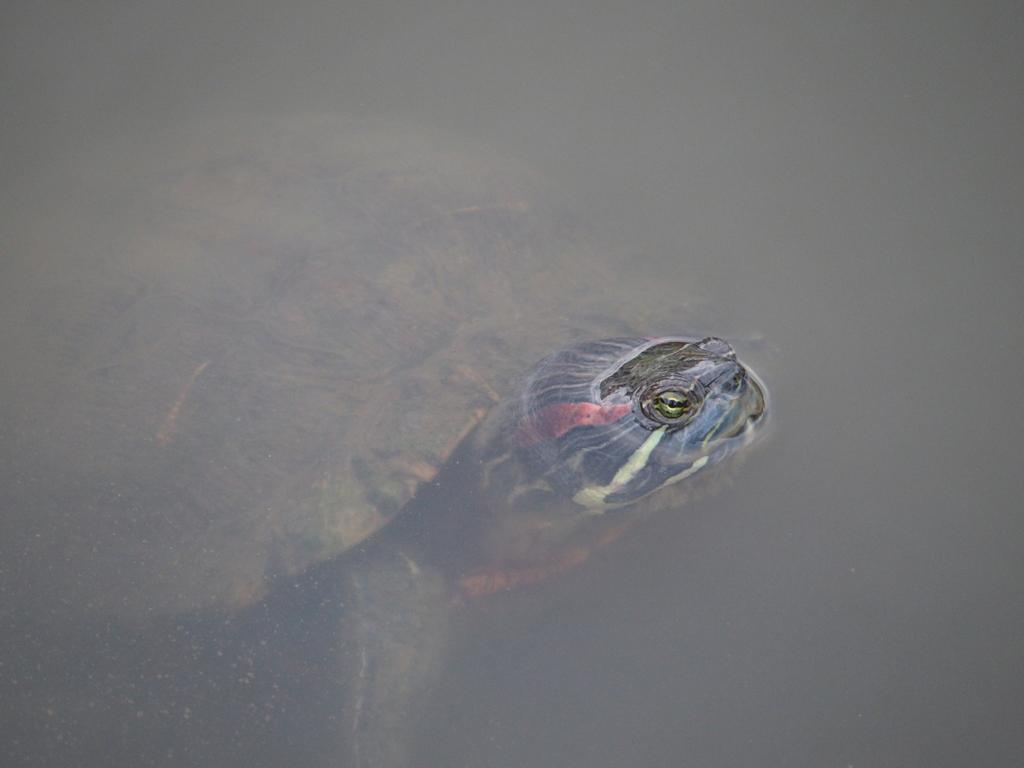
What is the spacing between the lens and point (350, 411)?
9.84ft

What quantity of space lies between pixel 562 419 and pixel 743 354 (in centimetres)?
143

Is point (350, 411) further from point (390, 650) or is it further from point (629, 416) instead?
point (629, 416)

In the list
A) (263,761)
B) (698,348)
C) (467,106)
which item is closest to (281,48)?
(467,106)

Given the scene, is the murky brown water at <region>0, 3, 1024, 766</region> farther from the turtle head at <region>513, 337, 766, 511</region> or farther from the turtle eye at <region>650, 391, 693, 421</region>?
the turtle eye at <region>650, 391, 693, 421</region>

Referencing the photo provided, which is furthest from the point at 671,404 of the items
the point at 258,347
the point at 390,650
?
the point at 258,347

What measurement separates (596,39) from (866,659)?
226 inches

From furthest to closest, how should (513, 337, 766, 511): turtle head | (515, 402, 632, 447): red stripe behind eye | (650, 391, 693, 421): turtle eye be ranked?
(515, 402, 632, 447): red stripe behind eye < (513, 337, 766, 511): turtle head < (650, 391, 693, 421): turtle eye

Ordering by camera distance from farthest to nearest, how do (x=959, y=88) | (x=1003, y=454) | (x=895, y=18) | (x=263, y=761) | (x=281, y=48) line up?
(x=281, y=48) → (x=895, y=18) → (x=959, y=88) → (x=1003, y=454) → (x=263, y=761)

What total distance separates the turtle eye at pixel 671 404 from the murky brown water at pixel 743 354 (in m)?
0.81

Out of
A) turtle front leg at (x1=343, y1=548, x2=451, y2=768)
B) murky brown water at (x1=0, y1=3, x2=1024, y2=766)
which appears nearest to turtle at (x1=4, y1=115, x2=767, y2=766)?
turtle front leg at (x1=343, y1=548, x2=451, y2=768)

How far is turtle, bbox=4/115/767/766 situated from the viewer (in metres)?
2.77

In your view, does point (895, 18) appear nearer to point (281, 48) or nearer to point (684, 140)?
point (684, 140)

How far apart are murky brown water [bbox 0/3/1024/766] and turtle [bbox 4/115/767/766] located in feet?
0.63

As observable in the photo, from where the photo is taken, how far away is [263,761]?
272cm
